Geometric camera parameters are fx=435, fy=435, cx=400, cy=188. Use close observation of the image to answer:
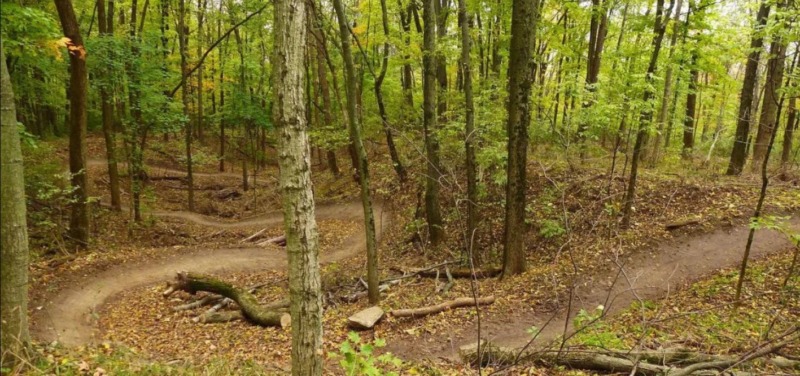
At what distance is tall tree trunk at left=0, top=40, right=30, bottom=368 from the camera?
3.85 metres

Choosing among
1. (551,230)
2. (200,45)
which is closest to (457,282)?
(551,230)

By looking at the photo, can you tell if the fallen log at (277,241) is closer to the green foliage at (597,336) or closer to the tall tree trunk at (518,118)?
the tall tree trunk at (518,118)

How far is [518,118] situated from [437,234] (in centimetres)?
509

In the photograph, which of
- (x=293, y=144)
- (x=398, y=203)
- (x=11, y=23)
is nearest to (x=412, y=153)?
(x=398, y=203)

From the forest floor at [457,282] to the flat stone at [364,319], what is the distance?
0.63 ft

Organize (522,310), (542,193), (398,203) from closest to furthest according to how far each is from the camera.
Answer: (522,310), (542,193), (398,203)

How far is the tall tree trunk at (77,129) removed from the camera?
1077 cm

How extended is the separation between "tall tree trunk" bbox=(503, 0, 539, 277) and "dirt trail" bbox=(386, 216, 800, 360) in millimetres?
1618

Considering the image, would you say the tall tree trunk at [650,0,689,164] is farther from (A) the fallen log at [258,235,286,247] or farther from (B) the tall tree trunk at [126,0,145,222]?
(B) the tall tree trunk at [126,0,145,222]

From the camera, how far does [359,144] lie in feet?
26.1

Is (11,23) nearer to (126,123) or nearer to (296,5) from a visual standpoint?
(296,5)

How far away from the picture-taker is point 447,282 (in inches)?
413

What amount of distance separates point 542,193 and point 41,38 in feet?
42.5

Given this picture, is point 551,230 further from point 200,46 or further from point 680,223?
point 200,46
